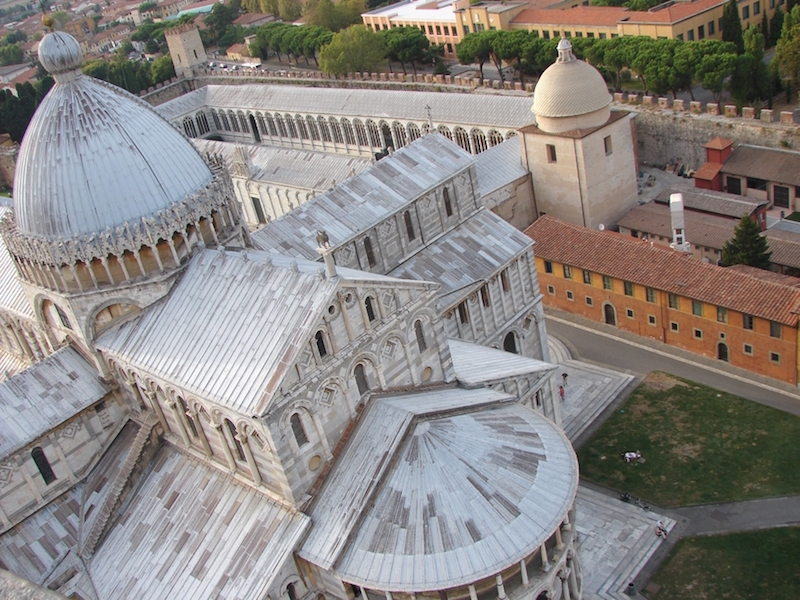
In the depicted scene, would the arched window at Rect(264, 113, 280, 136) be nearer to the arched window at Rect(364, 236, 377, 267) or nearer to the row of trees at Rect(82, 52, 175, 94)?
the row of trees at Rect(82, 52, 175, 94)

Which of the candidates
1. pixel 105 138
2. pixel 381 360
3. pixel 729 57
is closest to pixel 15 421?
pixel 105 138

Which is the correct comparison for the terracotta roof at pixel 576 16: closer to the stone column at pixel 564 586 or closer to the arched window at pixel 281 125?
the arched window at pixel 281 125

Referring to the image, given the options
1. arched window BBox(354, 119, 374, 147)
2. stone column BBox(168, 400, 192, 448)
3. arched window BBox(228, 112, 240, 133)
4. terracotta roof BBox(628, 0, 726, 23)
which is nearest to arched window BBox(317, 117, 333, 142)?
arched window BBox(354, 119, 374, 147)

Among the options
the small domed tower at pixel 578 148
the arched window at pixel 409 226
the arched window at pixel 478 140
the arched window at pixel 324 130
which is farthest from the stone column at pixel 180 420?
the arched window at pixel 324 130

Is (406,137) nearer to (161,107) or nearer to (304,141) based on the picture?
(304,141)

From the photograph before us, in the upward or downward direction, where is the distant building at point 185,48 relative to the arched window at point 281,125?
upward

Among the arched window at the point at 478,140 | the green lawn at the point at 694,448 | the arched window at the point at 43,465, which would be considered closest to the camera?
the arched window at the point at 43,465

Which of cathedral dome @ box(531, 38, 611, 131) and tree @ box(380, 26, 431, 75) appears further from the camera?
tree @ box(380, 26, 431, 75)
